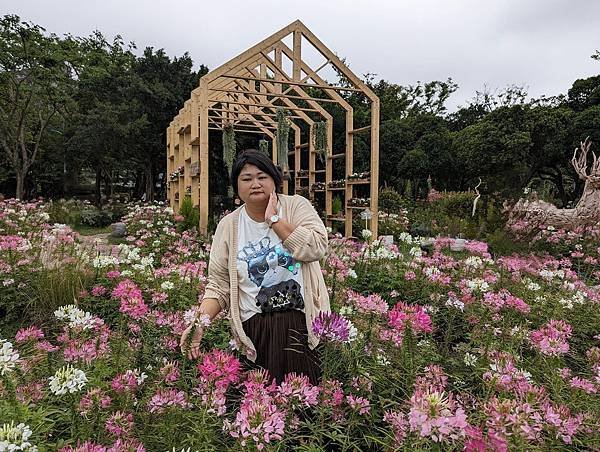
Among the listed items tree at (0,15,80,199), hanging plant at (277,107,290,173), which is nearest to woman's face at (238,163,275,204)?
hanging plant at (277,107,290,173)

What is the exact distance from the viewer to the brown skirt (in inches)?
72.8

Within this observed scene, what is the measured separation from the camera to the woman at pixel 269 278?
1848mm

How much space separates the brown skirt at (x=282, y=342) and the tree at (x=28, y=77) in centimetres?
1585

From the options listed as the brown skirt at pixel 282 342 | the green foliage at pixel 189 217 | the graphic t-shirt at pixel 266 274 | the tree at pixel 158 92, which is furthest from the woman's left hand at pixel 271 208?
the tree at pixel 158 92

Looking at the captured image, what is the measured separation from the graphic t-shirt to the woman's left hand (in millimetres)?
106

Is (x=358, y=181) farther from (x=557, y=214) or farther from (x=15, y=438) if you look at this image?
(x=15, y=438)

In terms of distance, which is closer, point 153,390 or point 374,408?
point 153,390

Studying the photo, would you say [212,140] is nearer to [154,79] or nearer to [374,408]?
[154,79]

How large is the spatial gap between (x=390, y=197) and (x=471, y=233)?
437 centimetres

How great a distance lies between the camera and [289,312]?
6.10ft

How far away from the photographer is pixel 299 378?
3.75ft

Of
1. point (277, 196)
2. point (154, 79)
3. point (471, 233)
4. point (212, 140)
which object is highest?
point (154, 79)

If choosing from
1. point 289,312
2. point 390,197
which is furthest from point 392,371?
point 390,197

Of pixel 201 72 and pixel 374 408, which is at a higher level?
pixel 201 72
